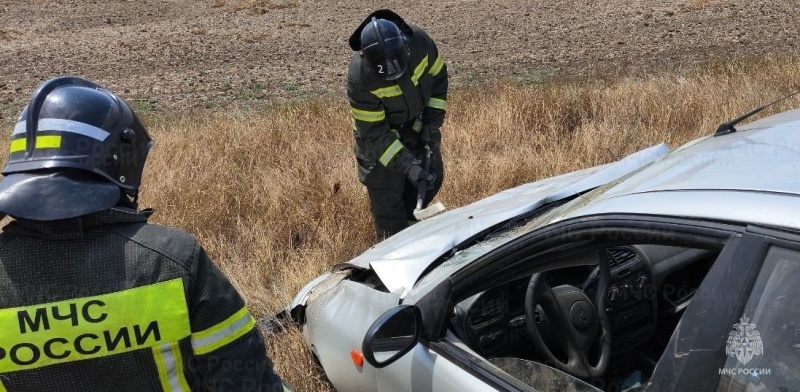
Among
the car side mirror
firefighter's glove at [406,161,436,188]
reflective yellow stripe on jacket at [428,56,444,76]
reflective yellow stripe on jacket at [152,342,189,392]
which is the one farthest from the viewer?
reflective yellow stripe on jacket at [428,56,444,76]

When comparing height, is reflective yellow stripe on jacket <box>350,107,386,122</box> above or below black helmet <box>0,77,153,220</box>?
below

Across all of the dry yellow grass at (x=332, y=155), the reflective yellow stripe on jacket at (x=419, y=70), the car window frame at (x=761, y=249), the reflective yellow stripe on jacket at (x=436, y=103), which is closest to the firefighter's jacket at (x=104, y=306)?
the car window frame at (x=761, y=249)

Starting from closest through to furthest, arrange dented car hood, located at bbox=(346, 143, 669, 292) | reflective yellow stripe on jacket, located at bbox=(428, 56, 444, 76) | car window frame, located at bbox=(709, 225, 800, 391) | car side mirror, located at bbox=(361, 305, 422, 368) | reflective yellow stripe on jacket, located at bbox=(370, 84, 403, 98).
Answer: car window frame, located at bbox=(709, 225, 800, 391)
car side mirror, located at bbox=(361, 305, 422, 368)
dented car hood, located at bbox=(346, 143, 669, 292)
reflective yellow stripe on jacket, located at bbox=(370, 84, 403, 98)
reflective yellow stripe on jacket, located at bbox=(428, 56, 444, 76)

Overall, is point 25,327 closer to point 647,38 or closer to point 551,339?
point 551,339

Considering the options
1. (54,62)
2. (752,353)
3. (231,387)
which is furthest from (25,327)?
(54,62)

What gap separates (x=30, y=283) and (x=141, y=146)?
0.44m

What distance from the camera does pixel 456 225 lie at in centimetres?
275

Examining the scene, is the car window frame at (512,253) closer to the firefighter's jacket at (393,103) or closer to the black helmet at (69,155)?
the black helmet at (69,155)

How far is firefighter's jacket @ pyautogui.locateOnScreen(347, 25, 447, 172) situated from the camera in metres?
3.87

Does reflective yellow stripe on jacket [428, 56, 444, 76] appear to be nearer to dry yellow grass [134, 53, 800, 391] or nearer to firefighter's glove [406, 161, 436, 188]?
firefighter's glove [406, 161, 436, 188]

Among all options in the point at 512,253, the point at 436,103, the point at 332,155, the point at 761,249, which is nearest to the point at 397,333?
the point at 512,253

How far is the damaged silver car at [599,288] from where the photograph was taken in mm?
1400

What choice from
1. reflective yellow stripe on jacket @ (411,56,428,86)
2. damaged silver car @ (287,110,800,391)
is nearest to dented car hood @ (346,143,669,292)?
damaged silver car @ (287,110,800,391)

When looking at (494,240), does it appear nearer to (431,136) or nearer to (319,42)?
(431,136)
